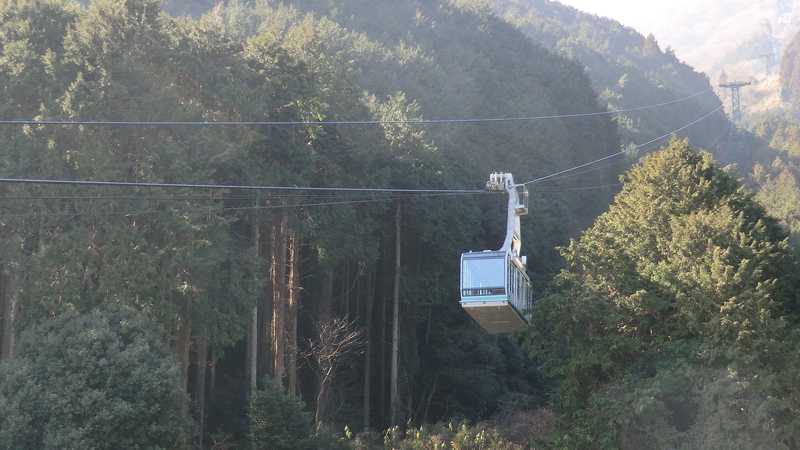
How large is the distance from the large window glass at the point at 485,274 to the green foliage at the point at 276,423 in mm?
8784

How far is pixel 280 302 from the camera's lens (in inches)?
1607

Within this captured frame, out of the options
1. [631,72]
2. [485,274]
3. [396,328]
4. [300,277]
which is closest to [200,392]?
[300,277]

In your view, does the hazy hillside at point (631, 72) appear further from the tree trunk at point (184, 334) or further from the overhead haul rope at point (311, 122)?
the tree trunk at point (184, 334)

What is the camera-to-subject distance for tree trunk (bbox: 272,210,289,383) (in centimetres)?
3972

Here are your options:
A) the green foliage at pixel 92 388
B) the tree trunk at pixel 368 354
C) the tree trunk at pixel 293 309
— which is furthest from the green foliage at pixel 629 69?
the green foliage at pixel 92 388

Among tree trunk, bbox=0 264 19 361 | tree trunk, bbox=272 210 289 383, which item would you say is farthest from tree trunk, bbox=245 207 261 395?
tree trunk, bbox=0 264 19 361

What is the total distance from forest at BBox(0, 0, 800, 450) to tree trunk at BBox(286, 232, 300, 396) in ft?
0.50

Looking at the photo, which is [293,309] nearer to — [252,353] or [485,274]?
[252,353]

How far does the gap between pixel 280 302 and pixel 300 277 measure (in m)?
3.42

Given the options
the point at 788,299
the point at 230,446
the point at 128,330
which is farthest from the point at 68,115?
the point at 788,299

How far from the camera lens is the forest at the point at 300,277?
28.5 meters

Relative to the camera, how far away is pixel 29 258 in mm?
30797

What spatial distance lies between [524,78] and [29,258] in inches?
2355

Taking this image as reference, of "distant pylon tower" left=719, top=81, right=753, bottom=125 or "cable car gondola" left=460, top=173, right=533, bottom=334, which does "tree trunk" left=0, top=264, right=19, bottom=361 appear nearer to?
"cable car gondola" left=460, top=173, right=533, bottom=334
